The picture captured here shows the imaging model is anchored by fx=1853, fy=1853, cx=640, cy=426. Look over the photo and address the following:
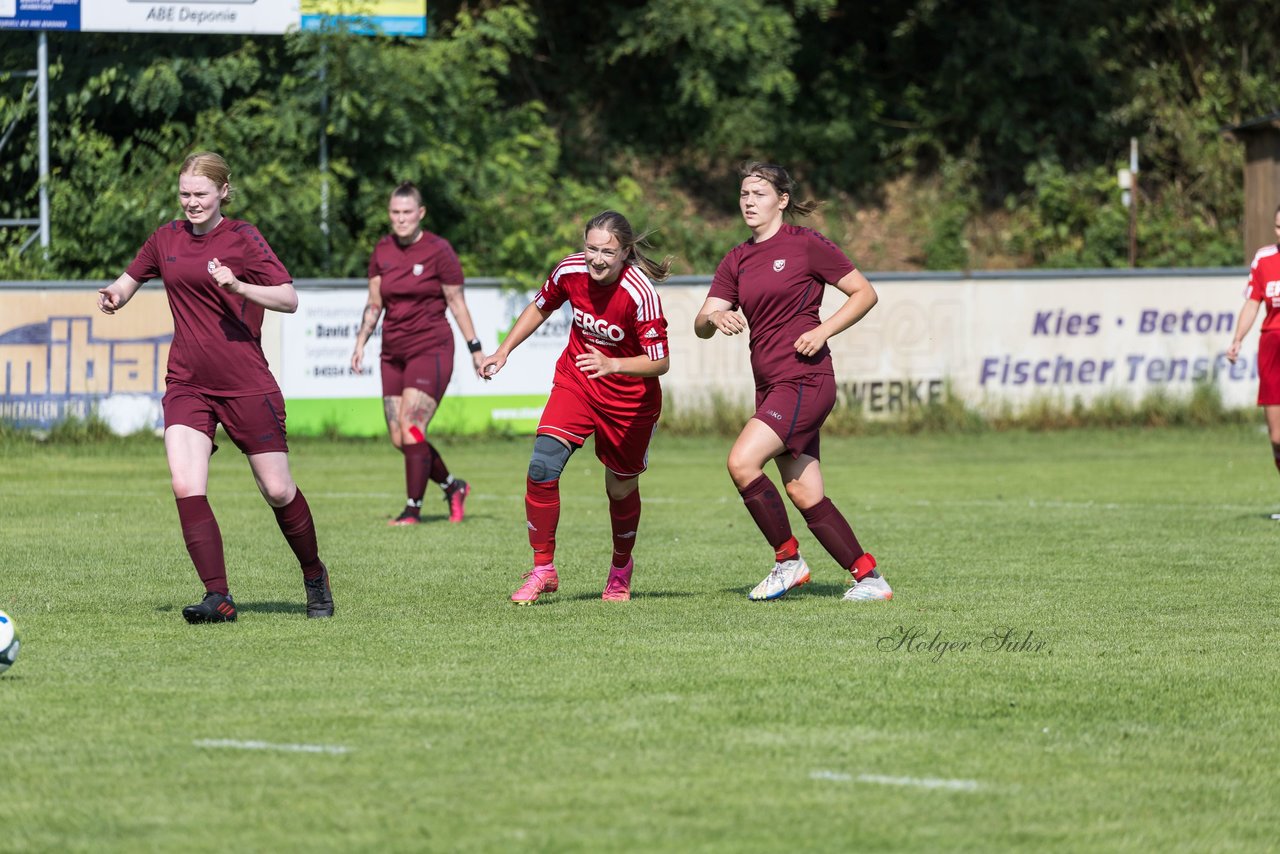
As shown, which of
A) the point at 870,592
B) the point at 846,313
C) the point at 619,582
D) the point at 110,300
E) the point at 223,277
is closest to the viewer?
the point at 223,277

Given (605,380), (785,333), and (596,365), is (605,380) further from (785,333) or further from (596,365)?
(785,333)

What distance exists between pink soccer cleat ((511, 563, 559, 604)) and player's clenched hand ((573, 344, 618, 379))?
105 centimetres

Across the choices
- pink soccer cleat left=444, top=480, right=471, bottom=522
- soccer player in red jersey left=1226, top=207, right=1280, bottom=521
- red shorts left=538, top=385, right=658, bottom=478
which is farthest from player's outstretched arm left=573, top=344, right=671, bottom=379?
soccer player in red jersey left=1226, top=207, right=1280, bottom=521

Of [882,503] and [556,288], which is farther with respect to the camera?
[882,503]

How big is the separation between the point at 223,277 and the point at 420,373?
5.48 m

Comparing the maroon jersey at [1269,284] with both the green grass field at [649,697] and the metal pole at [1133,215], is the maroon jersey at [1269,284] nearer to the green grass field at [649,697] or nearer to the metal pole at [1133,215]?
the green grass field at [649,697]

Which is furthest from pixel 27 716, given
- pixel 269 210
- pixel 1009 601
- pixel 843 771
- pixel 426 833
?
pixel 269 210

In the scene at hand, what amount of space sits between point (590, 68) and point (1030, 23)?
23.9 feet

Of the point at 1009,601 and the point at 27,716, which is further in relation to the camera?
the point at 1009,601

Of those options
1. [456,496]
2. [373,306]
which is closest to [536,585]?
[456,496]

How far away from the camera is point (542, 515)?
870 centimetres

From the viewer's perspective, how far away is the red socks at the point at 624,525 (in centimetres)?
888

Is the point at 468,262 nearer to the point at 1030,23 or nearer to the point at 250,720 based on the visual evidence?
the point at 1030,23

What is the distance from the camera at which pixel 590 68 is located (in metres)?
31.1
